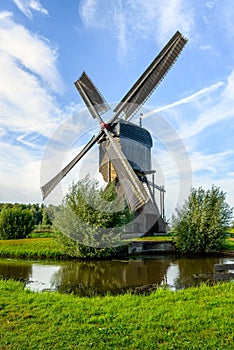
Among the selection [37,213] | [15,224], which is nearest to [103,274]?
[15,224]

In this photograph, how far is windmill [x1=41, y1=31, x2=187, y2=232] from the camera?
22891mm

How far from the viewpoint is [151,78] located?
78.0ft

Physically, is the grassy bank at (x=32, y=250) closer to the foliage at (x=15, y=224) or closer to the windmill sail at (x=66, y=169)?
the windmill sail at (x=66, y=169)

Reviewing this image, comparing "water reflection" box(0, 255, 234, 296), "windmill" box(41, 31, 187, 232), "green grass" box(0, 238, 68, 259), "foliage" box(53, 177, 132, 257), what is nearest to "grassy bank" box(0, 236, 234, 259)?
"green grass" box(0, 238, 68, 259)

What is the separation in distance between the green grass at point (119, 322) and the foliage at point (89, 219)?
33.9 feet

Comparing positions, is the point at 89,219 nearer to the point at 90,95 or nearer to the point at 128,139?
the point at 128,139

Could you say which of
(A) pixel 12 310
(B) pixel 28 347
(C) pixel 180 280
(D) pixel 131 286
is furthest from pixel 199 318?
(C) pixel 180 280

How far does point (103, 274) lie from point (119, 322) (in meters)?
8.66

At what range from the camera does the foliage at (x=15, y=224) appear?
28.3m

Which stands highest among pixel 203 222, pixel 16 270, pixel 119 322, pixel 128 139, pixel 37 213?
pixel 128 139

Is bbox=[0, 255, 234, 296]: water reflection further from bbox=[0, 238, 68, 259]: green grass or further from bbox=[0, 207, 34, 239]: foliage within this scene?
bbox=[0, 207, 34, 239]: foliage

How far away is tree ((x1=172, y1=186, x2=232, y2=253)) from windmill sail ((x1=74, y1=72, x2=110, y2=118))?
9.97m

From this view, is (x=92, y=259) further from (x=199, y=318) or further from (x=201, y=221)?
(x=199, y=318)

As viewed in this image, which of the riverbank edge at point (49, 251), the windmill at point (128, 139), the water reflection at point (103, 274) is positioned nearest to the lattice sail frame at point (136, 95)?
the windmill at point (128, 139)
